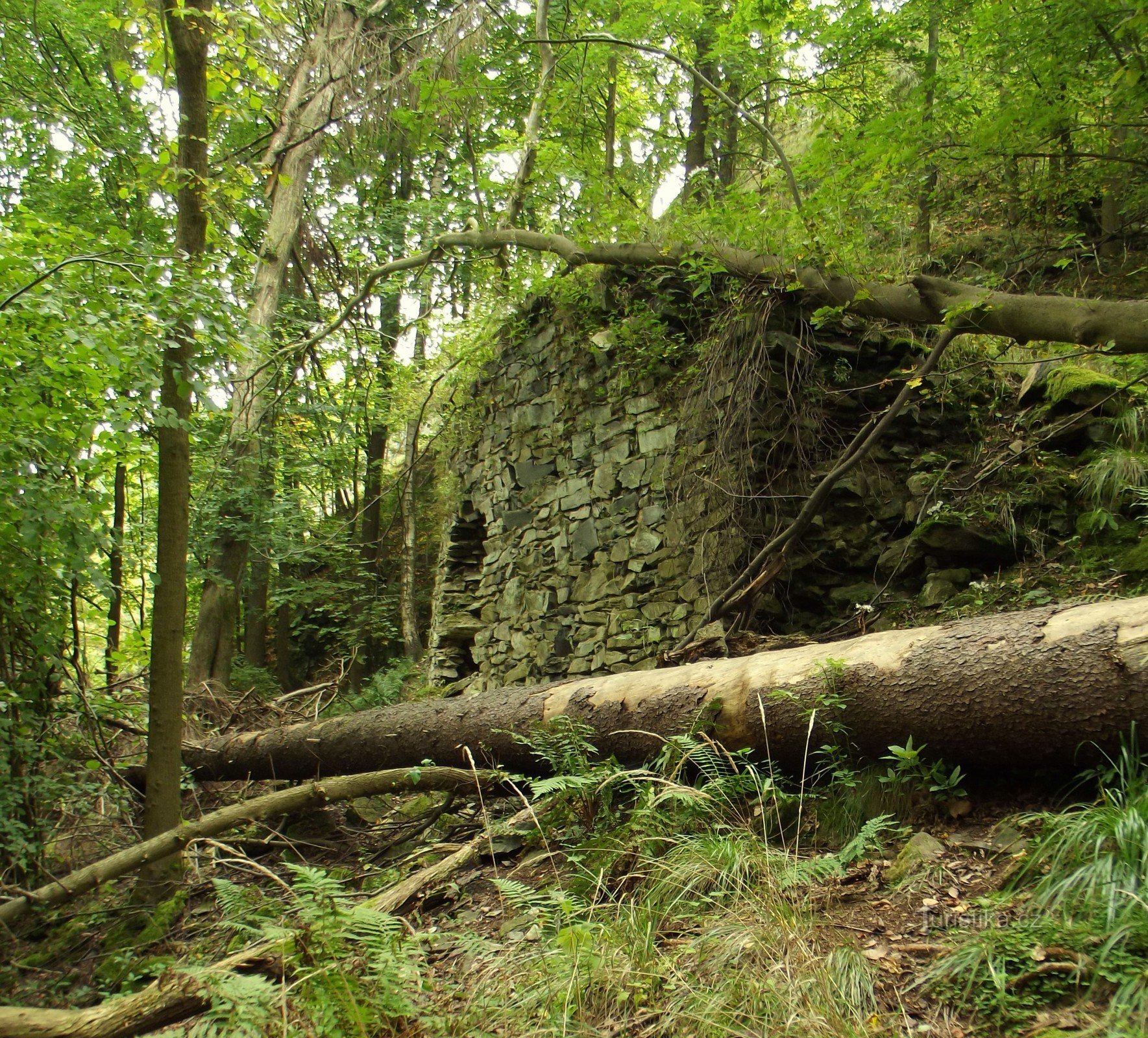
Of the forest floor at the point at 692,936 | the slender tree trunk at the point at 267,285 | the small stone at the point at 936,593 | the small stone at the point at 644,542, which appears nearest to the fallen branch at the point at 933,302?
the small stone at the point at 936,593

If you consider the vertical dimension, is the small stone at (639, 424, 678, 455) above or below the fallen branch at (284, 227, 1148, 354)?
below

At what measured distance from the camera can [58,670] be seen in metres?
4.21

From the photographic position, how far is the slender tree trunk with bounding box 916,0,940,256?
5.03m

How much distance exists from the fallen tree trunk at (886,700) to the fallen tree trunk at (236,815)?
11.9 inches

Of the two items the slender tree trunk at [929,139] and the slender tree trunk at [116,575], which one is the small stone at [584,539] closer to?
the slender tree trunk at [116,575]

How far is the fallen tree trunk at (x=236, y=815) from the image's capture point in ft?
11.6

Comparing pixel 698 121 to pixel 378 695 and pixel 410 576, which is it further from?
pixel 378 695

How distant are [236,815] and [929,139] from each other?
18.7 ft

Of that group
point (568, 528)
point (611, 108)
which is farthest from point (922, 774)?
point (611, 108)

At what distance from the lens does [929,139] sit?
5055 mm

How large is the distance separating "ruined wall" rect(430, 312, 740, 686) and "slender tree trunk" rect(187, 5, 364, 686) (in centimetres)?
251

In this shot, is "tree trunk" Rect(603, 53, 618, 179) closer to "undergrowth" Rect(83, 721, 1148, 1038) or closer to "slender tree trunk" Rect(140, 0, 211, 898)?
"slender tree trunk" Rect(140, 0, 211, 898)

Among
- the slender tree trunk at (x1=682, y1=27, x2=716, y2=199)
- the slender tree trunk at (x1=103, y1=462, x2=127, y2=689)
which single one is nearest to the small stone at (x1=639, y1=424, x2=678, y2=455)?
the slender tree trunk at (x1=103, y1=462, x2=127, y2=689)

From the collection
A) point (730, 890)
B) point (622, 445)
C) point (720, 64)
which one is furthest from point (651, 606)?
point (720, 64)
